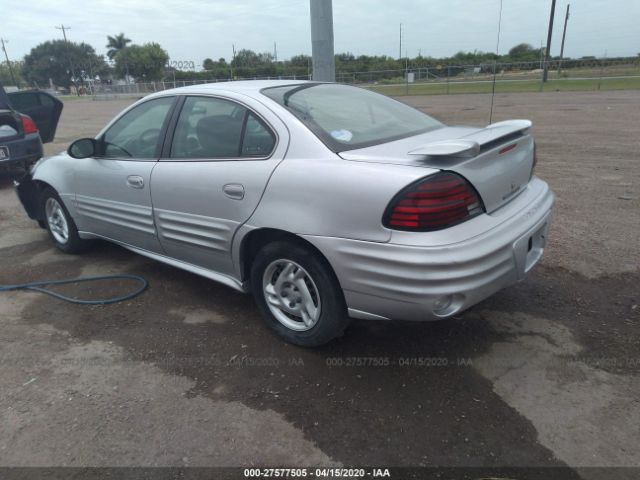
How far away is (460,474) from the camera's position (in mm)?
2107

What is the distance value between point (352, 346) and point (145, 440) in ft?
4.29

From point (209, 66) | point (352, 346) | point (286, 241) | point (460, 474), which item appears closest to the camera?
point (460, 474)

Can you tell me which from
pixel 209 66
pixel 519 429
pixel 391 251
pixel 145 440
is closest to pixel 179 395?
pixel 145 440

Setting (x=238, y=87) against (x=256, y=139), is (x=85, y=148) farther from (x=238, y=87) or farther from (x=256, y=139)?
(x=256, y=139)

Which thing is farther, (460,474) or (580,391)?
(580,391)

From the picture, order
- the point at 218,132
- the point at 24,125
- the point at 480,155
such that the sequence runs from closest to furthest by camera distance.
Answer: the point at 480,155
the point at 218,132
the point at 24,125

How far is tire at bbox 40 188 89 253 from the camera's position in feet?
15.5

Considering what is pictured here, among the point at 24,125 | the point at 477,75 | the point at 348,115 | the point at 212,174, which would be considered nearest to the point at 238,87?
the point at 212,174

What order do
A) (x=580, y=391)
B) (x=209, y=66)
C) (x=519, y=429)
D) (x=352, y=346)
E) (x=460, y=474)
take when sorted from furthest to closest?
(x=209, y=66)
(x=352, y=346)
(x=580, y=391)
(x=519, y=429)
(x=460, y=474)

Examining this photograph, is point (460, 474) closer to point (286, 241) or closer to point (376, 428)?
point (376, 428)

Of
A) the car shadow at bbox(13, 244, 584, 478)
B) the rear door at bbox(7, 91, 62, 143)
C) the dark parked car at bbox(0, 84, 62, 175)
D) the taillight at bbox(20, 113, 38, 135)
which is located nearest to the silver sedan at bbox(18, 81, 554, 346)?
the car shadow at bbox(13, 244, 584, 478)

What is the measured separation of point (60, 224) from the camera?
4.90m

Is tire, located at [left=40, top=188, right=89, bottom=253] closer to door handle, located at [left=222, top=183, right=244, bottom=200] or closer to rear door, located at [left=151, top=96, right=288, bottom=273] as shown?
rear door, located at [left=151, top=96, right=288, bottom=273]

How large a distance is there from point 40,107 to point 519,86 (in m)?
27.7
